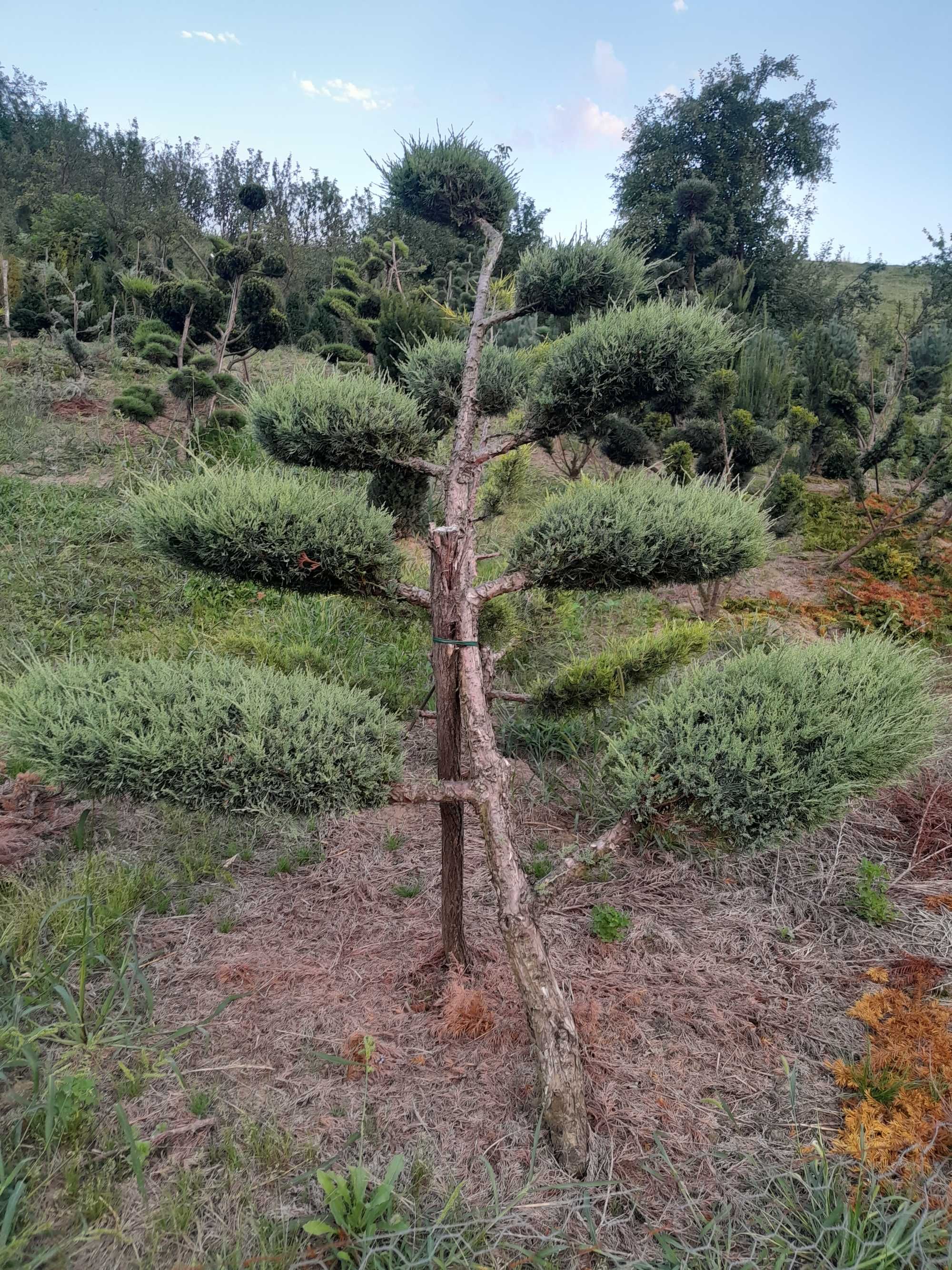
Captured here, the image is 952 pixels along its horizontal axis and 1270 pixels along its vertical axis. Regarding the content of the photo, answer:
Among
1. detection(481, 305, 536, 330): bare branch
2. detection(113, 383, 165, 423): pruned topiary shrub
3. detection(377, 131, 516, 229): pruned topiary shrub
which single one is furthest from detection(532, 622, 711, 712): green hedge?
detection(113, 383, 165, 423): pruned topiary shrub

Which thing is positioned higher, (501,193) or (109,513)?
(501,193)

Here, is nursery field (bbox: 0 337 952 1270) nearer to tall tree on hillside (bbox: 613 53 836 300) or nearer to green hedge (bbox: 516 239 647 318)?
green hedge (bbox: 516 239 647 318)

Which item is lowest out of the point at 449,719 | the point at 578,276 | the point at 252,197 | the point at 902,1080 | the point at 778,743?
the point at 902,1080

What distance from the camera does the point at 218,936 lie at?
2.77 meters

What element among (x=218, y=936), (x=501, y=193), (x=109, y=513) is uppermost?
(x=501, y=193)

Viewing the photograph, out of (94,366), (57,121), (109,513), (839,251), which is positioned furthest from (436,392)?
(57,121)

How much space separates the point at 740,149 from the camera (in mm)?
20109

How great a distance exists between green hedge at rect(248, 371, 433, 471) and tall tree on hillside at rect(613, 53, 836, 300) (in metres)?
20.8

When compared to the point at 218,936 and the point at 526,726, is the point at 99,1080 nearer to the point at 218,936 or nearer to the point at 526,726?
the point at 218,936

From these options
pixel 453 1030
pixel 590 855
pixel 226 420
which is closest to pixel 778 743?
pixel 590 855

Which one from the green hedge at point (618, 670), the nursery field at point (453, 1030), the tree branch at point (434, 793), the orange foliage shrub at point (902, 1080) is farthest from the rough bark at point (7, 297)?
the orange foliage shrub at point (902, 1080)

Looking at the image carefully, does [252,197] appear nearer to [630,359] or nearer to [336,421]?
[336,421]

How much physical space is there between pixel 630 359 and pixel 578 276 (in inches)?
17.0

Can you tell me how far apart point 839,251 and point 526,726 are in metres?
25.6
